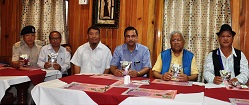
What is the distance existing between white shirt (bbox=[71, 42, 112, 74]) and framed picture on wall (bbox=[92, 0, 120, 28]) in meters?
0.68

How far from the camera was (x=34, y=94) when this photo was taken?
71.8 inches

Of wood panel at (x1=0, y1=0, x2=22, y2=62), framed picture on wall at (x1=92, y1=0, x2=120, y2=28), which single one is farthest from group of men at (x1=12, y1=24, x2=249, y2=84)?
wood panel at (x1=0, y1=0, x2=22, y2=62)

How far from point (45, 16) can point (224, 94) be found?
3289mm

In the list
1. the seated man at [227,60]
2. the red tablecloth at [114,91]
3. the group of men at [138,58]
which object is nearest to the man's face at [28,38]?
the group of men at [138,58]

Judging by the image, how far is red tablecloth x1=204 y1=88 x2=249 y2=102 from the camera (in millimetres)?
1618

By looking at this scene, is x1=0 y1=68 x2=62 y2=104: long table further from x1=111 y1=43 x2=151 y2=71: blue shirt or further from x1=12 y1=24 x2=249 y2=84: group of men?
x1=111 y1=43 x2=151 y2=71: blue shirt

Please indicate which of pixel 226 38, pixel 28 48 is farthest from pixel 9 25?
pixel 226 38

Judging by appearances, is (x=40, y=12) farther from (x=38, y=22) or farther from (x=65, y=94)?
(x=65, y=94)

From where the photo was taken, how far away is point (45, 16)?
408cm

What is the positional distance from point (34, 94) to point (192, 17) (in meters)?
2.44

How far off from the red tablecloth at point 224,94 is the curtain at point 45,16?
282cm

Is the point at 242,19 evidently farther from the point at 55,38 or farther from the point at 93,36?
the point at 55,38

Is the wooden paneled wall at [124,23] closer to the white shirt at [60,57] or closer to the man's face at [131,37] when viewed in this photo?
the white shirt at [60,57]

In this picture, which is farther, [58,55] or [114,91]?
[58,55]
